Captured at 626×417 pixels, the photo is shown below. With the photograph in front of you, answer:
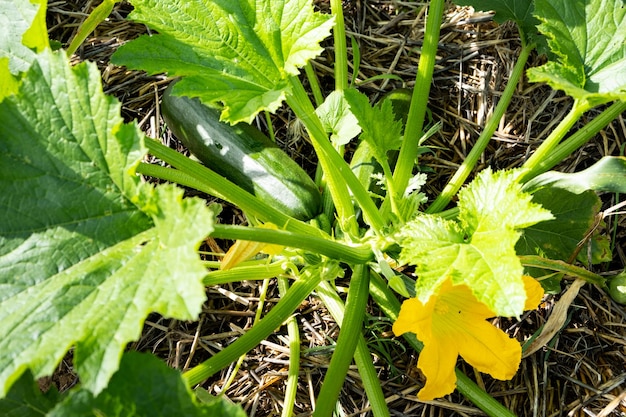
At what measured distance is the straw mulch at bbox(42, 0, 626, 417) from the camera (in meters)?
2.30

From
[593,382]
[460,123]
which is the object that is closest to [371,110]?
[460,123]

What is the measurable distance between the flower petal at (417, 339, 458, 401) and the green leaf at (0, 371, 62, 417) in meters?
0.93

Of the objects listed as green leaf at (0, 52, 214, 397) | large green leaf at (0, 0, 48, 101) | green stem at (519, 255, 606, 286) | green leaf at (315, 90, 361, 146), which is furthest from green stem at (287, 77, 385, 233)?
large green leaf at (0, 0, 48, 101)

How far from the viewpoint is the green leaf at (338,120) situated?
2.18 m

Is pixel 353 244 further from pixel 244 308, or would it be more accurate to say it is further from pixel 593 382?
pixel 593 382

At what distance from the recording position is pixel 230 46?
6.18ft

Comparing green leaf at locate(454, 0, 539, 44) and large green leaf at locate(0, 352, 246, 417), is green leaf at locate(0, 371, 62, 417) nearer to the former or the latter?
large green leaf at locate(0, 352, 246, 417)

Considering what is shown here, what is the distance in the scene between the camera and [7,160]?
1546 millimetres

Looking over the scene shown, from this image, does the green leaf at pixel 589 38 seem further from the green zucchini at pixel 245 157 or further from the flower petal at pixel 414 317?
the green zucchini at pixel 245 157

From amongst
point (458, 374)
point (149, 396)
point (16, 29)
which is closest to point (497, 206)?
point (458, 374)

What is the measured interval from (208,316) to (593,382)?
1.37 m

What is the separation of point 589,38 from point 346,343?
1.10 m

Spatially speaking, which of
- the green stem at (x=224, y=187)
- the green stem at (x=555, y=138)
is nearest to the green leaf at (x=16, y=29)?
the green stem at (x=224, y=187)

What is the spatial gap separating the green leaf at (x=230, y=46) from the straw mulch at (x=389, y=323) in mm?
849
